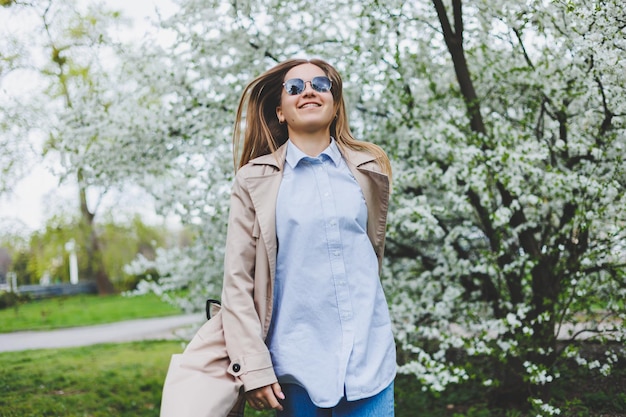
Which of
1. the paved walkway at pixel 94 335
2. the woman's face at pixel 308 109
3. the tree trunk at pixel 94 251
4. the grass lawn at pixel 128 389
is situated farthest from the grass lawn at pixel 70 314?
the woman's face at pixel 308 109

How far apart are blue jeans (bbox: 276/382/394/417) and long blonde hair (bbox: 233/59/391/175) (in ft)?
2.92

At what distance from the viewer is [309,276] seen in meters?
2.08

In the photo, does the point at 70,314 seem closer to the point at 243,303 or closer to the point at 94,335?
the point at 94,335

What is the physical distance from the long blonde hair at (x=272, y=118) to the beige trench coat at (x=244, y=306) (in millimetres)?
135

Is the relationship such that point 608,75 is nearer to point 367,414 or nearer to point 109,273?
point 367,414

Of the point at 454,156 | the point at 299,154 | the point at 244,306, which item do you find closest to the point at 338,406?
the point at 244,306

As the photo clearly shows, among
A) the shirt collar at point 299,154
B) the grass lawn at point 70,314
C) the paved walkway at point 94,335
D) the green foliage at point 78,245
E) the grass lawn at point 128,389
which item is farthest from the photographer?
the green foliage at point 78,245

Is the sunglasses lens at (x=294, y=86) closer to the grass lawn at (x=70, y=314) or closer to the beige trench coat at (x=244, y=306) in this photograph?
the beige trench coat at (x=244, y=306)

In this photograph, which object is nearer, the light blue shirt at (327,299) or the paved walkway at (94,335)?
the light blue shirt at (327,299)

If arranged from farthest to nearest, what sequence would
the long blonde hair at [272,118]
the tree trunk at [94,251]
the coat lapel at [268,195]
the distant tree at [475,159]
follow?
1. the tree trunk at [94,251]
2. the distant tree at [475,159]
3. the long blonde hair at [272,118]
4. the coat lapel at [268,195]

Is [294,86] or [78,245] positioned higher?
[294,86]

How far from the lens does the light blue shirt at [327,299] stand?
6.50ft

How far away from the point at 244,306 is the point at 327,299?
28 centimetres

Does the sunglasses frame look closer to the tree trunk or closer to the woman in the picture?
the woman
